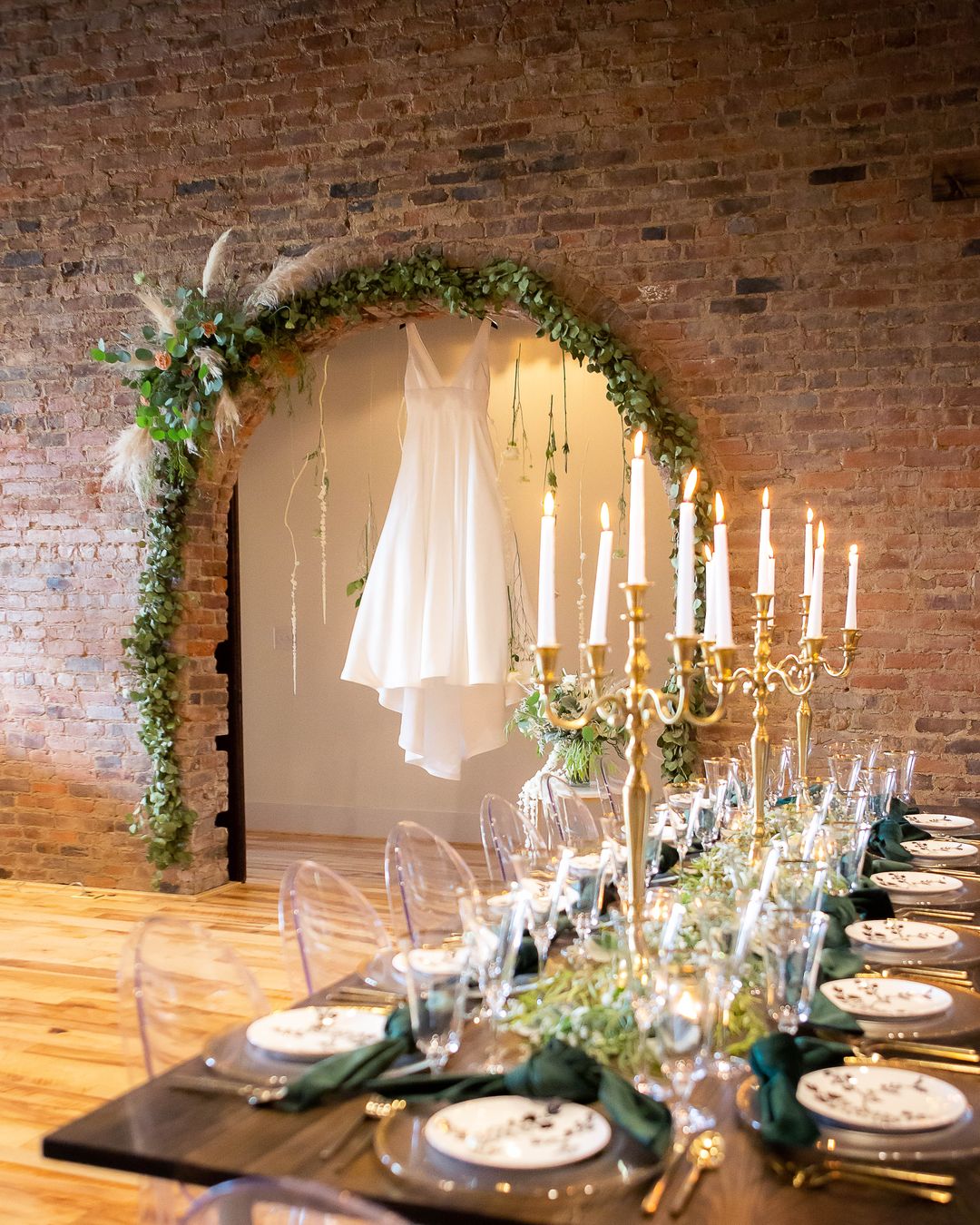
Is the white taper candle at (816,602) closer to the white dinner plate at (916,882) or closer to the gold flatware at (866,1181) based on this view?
the white dinner plate at (916,882)

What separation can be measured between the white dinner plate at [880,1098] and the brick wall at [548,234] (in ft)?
11.0

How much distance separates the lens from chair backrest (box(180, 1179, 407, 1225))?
0.96 metres

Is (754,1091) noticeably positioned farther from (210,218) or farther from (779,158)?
(210,218)

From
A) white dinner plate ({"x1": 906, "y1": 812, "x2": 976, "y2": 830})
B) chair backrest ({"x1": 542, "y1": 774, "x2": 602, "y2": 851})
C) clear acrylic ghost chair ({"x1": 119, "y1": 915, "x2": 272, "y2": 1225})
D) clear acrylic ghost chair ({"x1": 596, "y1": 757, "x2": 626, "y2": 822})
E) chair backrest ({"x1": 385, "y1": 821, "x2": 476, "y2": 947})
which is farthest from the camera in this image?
clear acrylic ghost chair ({"x1": 596, "y1": 757, "x2": 626, "y2": 822})

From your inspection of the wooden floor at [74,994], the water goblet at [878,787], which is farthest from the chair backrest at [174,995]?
the water goblet at [878,787]

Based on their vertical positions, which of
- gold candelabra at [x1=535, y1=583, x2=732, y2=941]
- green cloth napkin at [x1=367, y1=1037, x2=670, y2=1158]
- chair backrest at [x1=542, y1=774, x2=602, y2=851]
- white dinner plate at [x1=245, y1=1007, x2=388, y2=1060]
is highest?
gold candelabra at [x1=535, y1=583, x2=732, y2=941]

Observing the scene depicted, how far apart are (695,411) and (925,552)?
1.03 metres

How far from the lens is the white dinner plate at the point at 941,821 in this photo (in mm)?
3600

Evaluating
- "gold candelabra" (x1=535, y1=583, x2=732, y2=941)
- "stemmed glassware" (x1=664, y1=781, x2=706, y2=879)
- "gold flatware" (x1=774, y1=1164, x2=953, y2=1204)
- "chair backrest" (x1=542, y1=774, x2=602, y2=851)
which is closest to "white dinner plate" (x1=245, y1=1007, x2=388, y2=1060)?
"gold candelabra" (x1=535, y1=583, x2=732, y2=941)

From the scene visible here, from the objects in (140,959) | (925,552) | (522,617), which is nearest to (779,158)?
(925,552)

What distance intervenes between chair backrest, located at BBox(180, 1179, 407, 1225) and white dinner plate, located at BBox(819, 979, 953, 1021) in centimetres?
99

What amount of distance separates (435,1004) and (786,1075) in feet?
1.38

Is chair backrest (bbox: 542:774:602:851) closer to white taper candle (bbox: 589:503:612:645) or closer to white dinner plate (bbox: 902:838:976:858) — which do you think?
white dinner plate (bbox: 902:838:976:858)

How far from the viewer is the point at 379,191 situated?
5.40m
